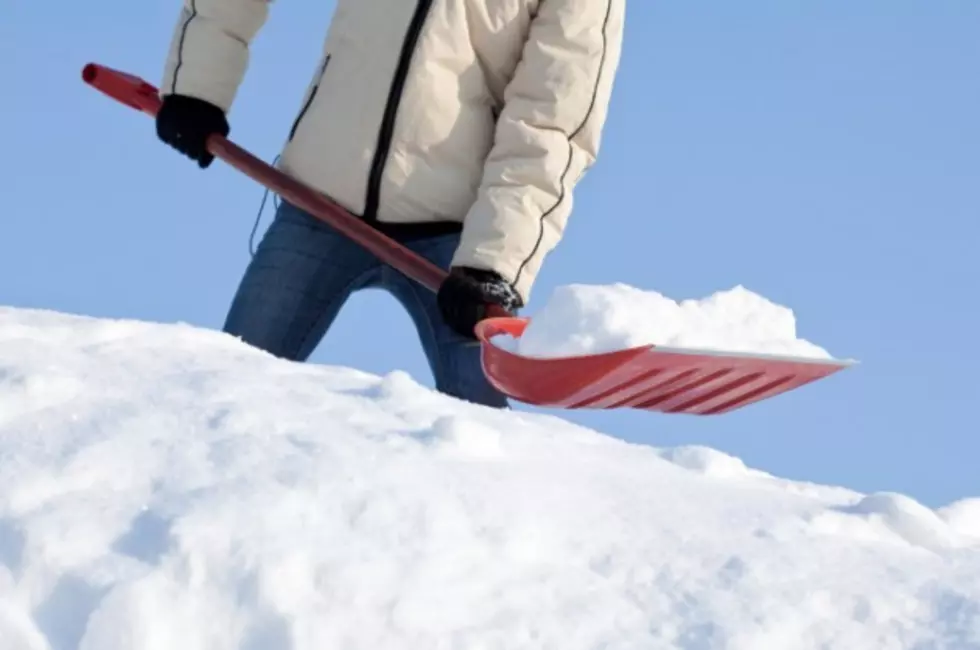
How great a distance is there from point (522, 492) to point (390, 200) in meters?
1.39

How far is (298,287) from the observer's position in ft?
9.50

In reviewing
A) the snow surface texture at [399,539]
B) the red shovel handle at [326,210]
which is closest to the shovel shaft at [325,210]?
the red shovel handle at [326,210]

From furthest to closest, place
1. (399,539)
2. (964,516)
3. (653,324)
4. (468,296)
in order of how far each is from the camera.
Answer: (468,296)
(653,324)
(964,516)
(399,539)

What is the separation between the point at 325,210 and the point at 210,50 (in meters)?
0.65

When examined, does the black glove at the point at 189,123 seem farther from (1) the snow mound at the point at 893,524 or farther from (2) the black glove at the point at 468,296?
(1) the snow mound at the point at 893,524

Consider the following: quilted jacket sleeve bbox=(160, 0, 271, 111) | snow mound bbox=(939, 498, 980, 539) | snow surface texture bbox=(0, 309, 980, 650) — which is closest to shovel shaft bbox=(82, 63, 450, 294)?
quilted jacket sleeve bbox=(160, 0, 271, 111)

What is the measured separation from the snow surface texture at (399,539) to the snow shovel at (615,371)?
522 mm

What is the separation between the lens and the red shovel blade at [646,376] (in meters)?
2.43

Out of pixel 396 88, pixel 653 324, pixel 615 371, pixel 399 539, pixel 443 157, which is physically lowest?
pixel 399 539

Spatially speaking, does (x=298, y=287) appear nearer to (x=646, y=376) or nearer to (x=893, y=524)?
(x=646, y=376)

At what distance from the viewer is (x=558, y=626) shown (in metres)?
1.32

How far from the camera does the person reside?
2.77m

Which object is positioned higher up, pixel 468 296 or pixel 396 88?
pixel 396 88

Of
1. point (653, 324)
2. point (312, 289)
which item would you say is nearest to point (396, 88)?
point (312, 289)
